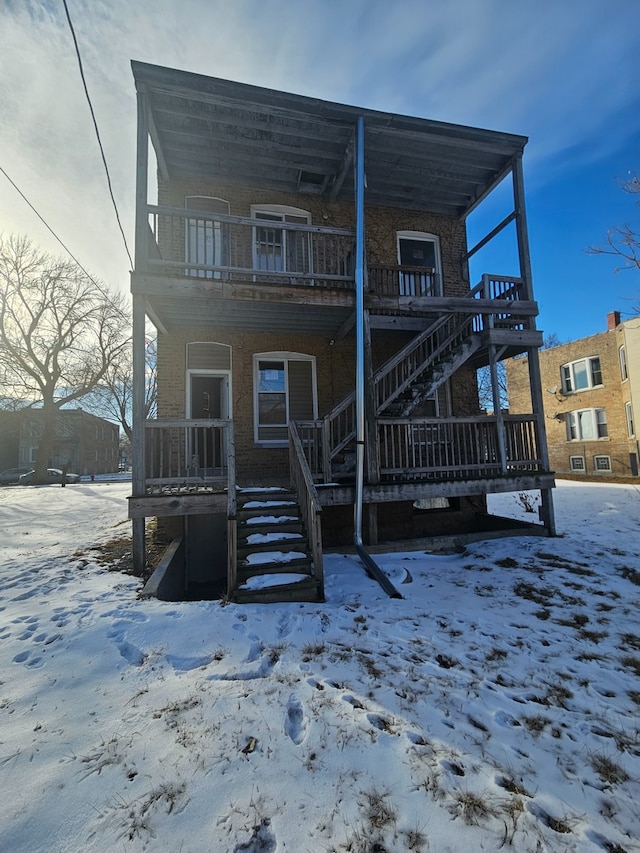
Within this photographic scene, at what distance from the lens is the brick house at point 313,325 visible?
6.63 metres

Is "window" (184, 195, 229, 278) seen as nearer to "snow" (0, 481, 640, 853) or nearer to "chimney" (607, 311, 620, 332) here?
"snow" (0, 481, 640, 853)

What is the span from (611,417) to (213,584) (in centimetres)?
2052

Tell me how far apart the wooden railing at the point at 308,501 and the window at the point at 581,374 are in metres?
20.2

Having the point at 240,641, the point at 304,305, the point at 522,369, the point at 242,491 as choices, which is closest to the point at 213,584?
the point at 242,491

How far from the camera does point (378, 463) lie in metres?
7.19

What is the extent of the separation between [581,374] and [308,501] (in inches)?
851

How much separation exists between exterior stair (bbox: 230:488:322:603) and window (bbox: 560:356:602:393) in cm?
2058

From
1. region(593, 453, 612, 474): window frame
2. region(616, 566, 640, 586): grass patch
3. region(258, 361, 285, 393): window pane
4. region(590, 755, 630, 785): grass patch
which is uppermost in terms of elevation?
region(258, 361, 285, 393): window pane

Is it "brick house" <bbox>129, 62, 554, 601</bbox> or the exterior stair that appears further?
"brick house" <bbox>129, 62, 554, 601</bbox>

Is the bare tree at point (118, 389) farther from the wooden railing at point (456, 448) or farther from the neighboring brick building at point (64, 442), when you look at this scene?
the wooden railing at point (456, 448)

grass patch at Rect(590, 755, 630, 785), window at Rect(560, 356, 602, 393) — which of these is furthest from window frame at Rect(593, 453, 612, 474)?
grass patch at Rect(590, 755, 630, 785)

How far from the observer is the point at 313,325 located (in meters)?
8.69

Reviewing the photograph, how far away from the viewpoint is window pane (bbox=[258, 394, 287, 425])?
9156 millimetres

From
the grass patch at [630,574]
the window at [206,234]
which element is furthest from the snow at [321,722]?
the window at [206,234]
